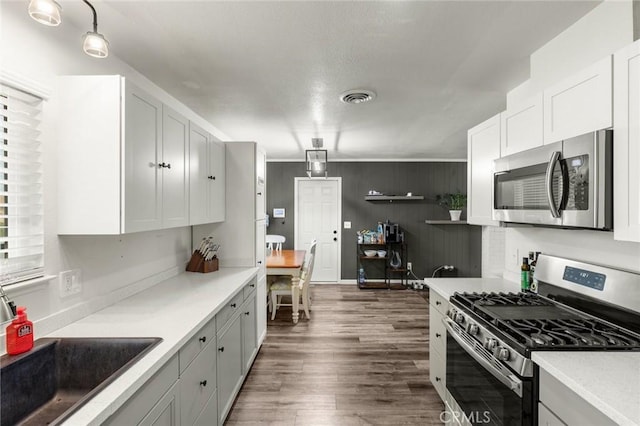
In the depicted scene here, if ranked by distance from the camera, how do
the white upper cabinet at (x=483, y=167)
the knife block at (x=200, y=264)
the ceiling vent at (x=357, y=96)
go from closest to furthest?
1. the white upper cabinet at (x=483, y=167)
2. the ceiling vent at (x=357, y=96)
3. the knife block at (x=200, y=264)

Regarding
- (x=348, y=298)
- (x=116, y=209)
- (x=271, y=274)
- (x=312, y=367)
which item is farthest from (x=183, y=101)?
(x=348, y=298)

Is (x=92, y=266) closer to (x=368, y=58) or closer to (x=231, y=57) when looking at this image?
(x=231, y=57)

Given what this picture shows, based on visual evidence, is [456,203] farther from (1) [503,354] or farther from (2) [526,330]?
(1) [503,354]

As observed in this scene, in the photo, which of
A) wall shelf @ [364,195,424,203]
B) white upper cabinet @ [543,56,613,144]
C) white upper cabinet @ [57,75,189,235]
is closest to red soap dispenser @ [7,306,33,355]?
white upper cabinet @ [57,75,189,235]

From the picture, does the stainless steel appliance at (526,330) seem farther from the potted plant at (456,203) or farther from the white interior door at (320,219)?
the white interior door at (320,219)

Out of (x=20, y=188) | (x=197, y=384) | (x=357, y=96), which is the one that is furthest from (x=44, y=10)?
(x=357, y=96)

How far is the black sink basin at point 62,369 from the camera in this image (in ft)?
3.87

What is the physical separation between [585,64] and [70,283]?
2972 mm

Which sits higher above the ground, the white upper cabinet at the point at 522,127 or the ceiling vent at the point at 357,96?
the ceiling vent at the point at 357,96

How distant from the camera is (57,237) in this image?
1.52 metres

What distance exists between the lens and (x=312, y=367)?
114 inches

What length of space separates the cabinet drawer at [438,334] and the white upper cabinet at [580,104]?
141cm

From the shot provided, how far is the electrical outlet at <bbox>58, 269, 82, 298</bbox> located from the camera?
155cm

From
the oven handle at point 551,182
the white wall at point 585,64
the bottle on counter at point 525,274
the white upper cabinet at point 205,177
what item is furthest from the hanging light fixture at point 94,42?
the bottle on counter at point 525,274
